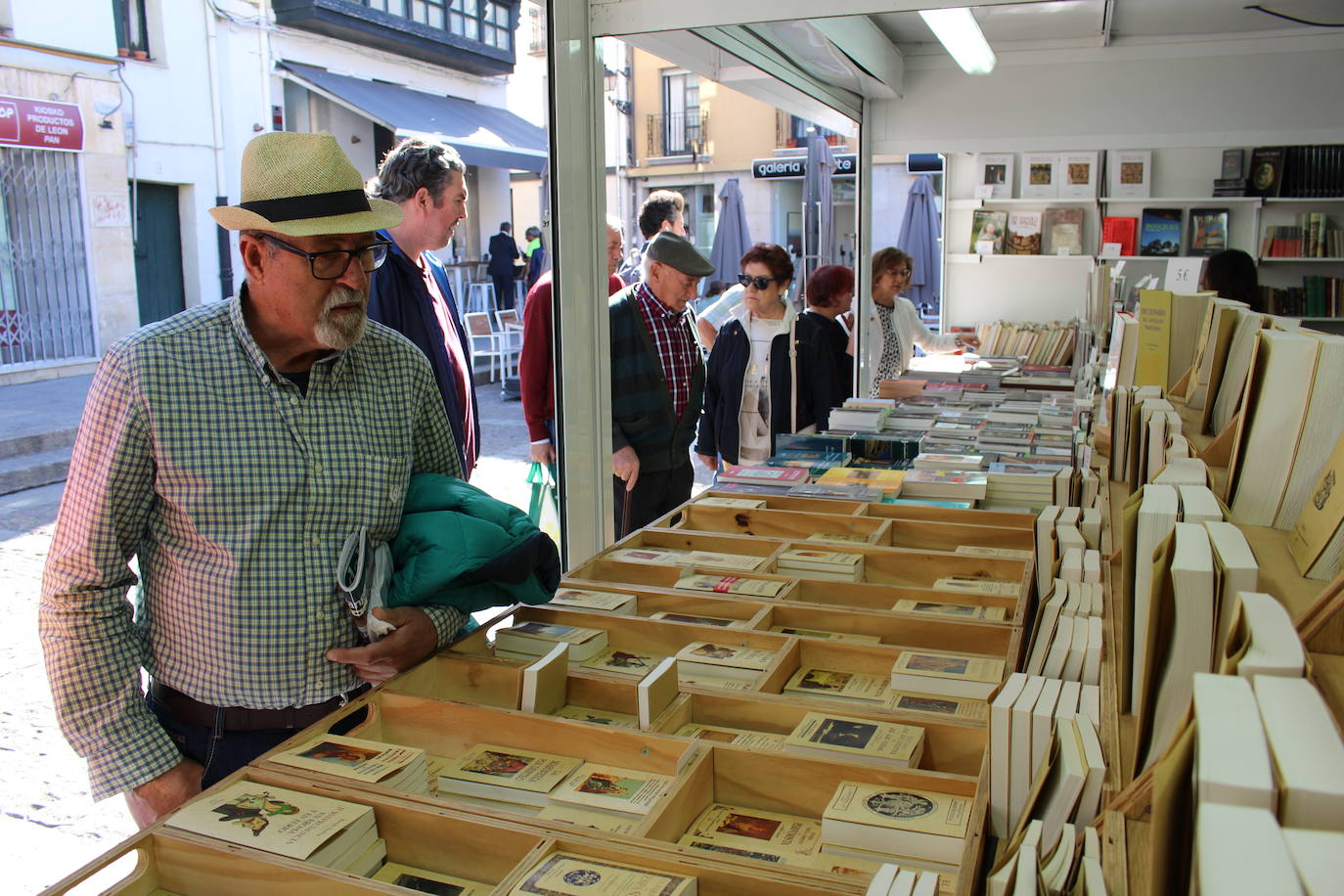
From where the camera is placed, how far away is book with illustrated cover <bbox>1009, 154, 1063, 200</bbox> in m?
8.19

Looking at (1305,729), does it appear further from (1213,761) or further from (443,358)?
(443,358)

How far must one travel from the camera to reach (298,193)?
1.74 m

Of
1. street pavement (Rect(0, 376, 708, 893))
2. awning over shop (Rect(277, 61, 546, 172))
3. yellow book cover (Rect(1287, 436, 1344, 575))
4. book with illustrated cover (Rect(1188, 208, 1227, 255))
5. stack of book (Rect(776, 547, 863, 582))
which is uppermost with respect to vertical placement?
awning over shop (Rect(277, 61, 546, 172))

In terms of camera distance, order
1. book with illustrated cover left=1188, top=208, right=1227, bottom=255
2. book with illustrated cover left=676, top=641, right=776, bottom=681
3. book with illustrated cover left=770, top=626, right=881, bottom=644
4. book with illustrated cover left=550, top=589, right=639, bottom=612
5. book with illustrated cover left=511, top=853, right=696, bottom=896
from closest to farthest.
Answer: book with illustrated cover left=511, top=853, right=696, bottom=896 → book with illustrated cover left=676, top=641, right=776, bottom=681 → book with illustrated cover left=770, top=626, right=881, bottom=644 → book with illustrated cover left=550, top=589, right=639, bottom=612 → book with illustrated cover left=1188, top=208, right=1227, bottom=255

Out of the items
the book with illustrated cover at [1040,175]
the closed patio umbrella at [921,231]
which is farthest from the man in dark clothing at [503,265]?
the book with illustrated cover at [1040,175]

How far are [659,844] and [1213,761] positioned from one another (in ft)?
2.65

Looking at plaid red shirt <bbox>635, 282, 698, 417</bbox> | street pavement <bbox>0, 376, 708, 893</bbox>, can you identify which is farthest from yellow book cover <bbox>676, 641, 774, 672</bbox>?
plaid red shirt <bbox>635, 282, 698, 417</bbox>

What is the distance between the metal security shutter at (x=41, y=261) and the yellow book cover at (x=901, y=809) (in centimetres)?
1155

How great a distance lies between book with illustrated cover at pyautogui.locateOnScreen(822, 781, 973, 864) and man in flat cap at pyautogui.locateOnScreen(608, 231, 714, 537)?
8.55 feet

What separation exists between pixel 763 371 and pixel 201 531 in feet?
11.5

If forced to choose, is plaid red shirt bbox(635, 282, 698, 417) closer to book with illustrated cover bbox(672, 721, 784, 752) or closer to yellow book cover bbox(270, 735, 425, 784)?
book with illustrated cover bbox(672, 721, 784, 752)

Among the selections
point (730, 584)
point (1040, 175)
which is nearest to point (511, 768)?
point (730, 584)

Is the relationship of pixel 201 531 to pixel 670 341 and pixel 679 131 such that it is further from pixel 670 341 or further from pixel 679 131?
pixel 679 131

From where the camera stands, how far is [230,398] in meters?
1.71
